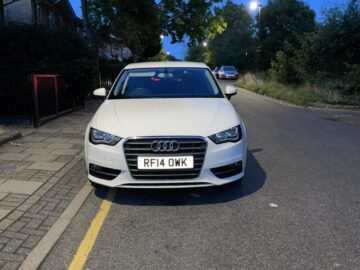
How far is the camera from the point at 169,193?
5391 mm

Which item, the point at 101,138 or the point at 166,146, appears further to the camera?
the point at 101,138

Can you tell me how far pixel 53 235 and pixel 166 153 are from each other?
137cm

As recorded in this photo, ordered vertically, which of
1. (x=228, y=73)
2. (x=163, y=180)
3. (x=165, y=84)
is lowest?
(x=228, y=73)

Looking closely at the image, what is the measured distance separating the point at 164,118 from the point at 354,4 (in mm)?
18947

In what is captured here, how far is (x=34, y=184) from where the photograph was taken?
562cm

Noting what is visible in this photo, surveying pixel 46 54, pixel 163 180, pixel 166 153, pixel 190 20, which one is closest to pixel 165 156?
pixel 166 153

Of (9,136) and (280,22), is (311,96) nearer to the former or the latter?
(9,136)

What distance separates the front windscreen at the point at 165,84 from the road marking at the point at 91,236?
1.61 m

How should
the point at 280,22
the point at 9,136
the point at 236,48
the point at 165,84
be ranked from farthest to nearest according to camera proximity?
the point at 236,48
the point at 280,22
the point at 9,136
the point at 165,84

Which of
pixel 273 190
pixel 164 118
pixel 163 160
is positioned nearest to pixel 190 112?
pixel 164 118

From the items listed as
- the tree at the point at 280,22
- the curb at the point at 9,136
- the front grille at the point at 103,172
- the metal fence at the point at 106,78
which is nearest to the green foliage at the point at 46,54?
the metal fence at the point at 106,78

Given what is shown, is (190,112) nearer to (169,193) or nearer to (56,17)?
(169,193)

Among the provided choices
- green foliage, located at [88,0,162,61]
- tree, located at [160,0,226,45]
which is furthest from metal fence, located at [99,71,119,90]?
tree, located at [160,0,226,45]

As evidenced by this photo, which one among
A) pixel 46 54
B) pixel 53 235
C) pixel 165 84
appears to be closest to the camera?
pixel 53 235
